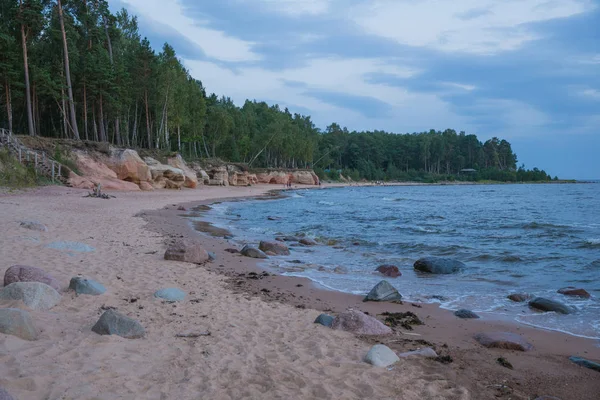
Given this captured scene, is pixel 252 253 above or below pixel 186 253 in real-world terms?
below

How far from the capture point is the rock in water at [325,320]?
20.1ft

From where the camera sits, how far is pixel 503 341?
5.71m

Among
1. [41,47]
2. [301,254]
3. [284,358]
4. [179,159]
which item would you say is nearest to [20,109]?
[41,47]

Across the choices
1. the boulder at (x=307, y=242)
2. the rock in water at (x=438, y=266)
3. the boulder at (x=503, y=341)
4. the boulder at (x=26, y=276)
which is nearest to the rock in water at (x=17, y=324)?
the boulder at (x=26, y=276)

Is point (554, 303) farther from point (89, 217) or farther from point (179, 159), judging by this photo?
point (179, 159)

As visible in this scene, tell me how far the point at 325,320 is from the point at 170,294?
8.89 feet

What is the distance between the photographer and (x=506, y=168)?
150 meters

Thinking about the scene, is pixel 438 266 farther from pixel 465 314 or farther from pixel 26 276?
pixel 26 276

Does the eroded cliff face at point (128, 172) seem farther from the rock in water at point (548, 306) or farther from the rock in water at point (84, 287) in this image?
A: the rock in water at point (548, 306)

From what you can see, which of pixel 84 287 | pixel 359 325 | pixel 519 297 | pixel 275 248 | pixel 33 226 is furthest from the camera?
pixel 275 248

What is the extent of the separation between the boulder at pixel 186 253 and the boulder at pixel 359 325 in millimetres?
5214

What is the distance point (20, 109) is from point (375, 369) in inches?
1997

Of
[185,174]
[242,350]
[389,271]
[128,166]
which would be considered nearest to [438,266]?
[389,271]

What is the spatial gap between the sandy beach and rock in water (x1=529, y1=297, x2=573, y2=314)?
1.34 meters
